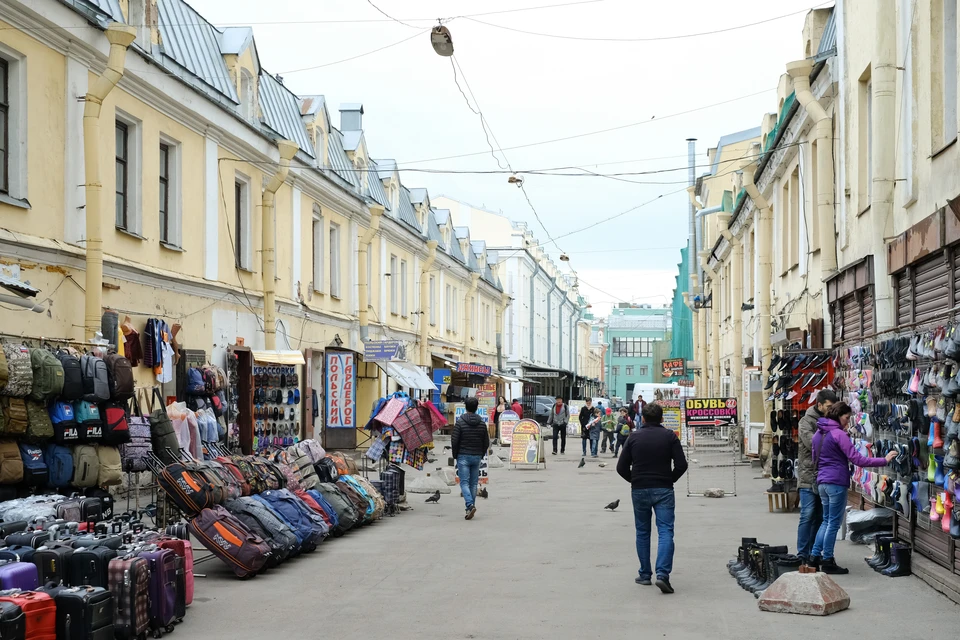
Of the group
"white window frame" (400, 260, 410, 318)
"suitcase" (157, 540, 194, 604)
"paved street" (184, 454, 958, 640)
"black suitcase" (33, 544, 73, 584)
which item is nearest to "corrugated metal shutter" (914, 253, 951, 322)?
"paved street" (184, 454, 958, 640)

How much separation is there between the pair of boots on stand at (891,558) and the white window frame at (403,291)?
83.8ft

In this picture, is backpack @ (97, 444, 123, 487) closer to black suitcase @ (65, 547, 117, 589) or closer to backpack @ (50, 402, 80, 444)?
backpack @ (50, 402, 80, 444)

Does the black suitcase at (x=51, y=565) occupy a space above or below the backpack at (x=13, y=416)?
below

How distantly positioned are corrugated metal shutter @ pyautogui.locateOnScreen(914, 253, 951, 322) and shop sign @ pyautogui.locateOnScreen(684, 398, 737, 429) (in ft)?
34.6

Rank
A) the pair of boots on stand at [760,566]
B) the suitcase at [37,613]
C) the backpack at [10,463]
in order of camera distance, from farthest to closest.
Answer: the backpack at [10,463] < the pair of boots on stand at [760,566] < the suitcase at [37,613]

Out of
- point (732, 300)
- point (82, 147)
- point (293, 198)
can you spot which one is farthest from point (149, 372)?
point (732, 300)

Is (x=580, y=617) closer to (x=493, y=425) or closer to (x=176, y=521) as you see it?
(x=176, y=521)

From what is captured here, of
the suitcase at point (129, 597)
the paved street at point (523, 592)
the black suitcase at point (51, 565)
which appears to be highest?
the black suitcase at point (51, 565)

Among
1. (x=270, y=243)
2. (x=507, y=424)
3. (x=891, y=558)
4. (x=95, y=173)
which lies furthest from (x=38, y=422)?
(x=507, y=424)

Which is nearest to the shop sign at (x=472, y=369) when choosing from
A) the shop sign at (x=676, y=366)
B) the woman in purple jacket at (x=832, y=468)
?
the shop sign at (x=676, y=366)

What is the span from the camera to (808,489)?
10211 millimetres

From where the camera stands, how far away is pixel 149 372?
16344mm

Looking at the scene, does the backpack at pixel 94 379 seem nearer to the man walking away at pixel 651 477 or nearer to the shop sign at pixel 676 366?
the man walking away at pixel 651 477

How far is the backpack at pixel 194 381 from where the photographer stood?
1756 centimetres
